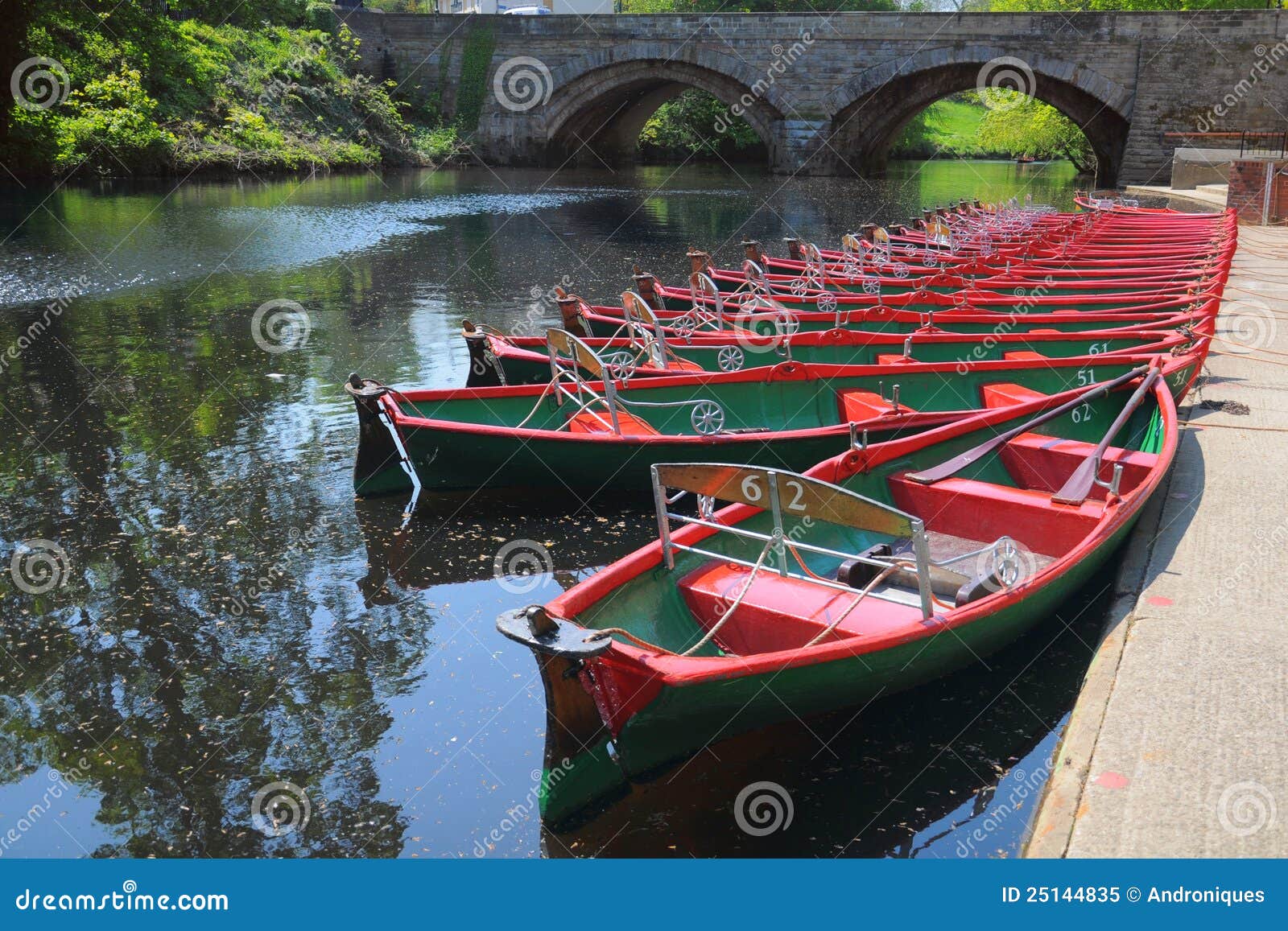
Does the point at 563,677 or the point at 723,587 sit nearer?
the point at 563,677

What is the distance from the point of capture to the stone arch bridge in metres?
30.3

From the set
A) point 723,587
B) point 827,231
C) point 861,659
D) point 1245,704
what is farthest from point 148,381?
point 827,231

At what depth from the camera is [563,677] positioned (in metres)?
3.73

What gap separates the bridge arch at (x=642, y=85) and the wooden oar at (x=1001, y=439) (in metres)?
30.3

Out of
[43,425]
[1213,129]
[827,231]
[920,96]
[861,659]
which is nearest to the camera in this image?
[861,659]

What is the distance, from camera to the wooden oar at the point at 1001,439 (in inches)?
225

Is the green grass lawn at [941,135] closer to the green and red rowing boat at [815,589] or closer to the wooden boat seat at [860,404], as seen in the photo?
the wooden boat seat at [860,404]

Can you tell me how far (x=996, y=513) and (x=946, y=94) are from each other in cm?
3315

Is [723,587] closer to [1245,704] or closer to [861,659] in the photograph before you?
[861,659]

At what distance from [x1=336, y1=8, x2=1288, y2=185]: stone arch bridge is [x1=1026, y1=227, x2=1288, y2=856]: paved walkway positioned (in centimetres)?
2733

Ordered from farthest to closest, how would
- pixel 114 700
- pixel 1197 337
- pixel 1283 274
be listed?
pixel 1283 274 → pixel 1197 337 → pixel 114 700

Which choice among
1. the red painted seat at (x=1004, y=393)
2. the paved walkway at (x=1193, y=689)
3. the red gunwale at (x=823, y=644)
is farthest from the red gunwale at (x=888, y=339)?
the red gunwale at (x=823, y=644)

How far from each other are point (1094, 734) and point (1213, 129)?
3131 cm

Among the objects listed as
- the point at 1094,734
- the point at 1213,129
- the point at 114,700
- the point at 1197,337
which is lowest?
the point at 114,700
